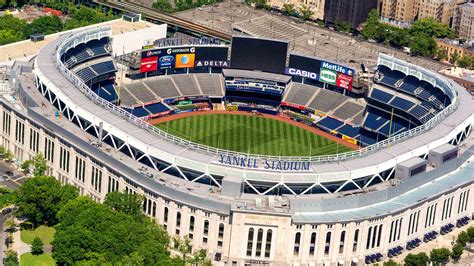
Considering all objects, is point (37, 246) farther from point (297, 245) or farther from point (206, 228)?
point (297, 245)

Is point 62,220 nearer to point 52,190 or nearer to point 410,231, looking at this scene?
point 52,190

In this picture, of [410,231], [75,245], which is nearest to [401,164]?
[410,231]

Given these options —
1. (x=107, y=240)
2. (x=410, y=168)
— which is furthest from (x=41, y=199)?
(x=410, y=168)

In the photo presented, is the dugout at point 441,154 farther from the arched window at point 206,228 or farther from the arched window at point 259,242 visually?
the arched window at point 206,228

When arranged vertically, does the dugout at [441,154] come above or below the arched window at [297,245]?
above

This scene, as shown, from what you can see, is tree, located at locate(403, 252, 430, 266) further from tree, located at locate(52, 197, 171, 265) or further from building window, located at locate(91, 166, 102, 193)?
building window, located at locate(91, 166, 102, 193)

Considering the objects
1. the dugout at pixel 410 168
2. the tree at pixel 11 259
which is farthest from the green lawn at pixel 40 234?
the dugout at pixel 410 168
